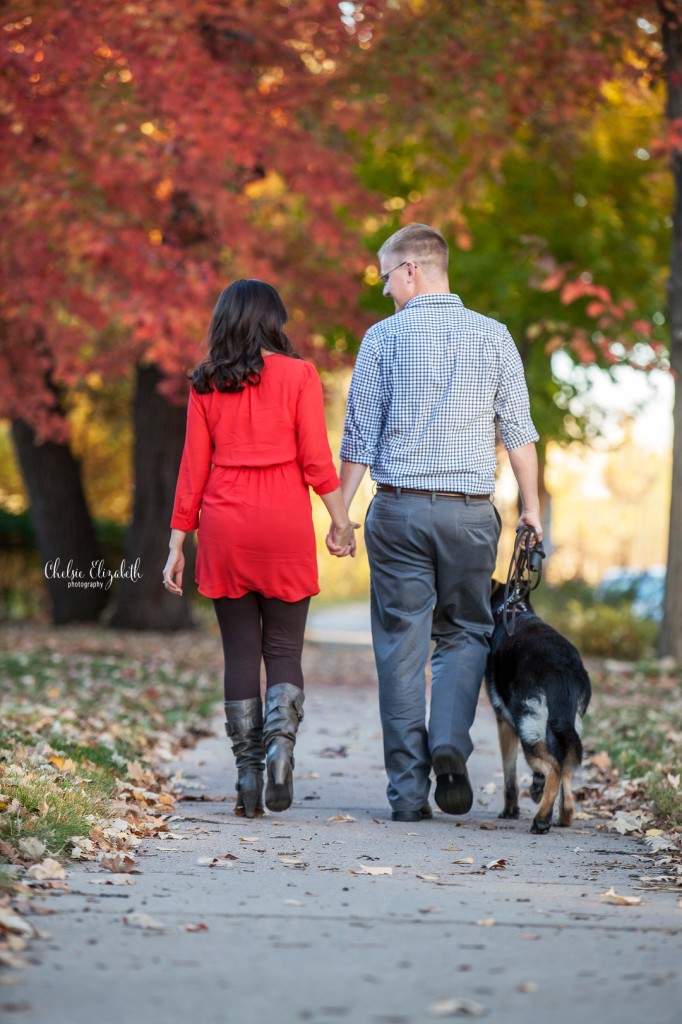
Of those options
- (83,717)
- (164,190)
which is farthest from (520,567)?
(164,190)

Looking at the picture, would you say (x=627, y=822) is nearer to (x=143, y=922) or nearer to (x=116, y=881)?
(x=116, y=881)

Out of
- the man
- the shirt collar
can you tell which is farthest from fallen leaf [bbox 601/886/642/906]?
the shirt collar

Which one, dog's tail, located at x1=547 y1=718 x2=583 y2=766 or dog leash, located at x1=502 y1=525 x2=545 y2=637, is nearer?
dog's tail, located at x1=547 y1=718 x2=583 y2=766

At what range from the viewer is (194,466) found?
16.1 ft

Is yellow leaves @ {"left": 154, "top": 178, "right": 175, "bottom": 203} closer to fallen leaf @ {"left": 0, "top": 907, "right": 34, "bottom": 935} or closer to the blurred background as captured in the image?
the blurred background

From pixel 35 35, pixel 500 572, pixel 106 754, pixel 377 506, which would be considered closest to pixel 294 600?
pixel 377 506

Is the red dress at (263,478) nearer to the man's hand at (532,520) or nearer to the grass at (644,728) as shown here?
the man's hand at (532,520)

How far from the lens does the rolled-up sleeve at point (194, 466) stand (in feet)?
16.0

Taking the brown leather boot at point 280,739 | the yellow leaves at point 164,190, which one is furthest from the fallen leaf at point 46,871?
the yellow leaves at point 164,190

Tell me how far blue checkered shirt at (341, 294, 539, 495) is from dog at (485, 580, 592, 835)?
26.6 inches

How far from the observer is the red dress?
4812 mm

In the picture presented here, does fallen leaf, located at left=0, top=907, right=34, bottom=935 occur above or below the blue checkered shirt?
below

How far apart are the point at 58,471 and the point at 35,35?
25.5 ft

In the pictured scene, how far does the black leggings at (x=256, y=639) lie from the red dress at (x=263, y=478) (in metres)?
0.09
